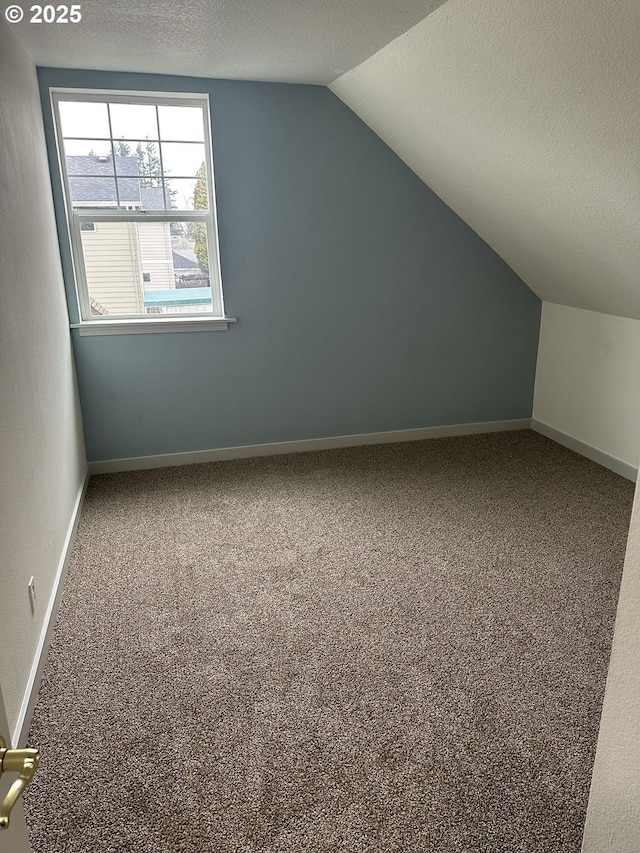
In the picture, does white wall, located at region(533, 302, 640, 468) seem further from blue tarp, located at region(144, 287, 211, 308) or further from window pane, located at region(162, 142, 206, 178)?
window pane, located at region(162, 142, 206, 178)

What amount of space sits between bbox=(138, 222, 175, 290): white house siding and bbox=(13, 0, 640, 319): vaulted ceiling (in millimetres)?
858

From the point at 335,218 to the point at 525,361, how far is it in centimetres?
182

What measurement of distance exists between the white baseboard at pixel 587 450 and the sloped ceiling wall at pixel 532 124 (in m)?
0.92

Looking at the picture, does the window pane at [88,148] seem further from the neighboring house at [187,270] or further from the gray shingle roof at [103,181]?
the neighboring house at [187,270]

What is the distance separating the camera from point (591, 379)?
13.4 ft

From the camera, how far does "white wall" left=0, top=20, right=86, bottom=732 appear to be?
194cm

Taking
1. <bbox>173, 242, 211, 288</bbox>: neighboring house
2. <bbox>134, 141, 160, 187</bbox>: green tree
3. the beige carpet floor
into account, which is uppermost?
<bbox>134, 141, 160, 187</bbox>: green tree

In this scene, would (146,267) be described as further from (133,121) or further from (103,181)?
(133,121)

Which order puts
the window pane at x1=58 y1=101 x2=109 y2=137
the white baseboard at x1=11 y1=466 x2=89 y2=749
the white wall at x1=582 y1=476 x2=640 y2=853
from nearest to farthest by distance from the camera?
the white wall at x1=582 y1=476 x2=640 y2=853
the white baseboard at x1=11 y1=466 x2=89 y2=749
the window pane at x1=58 y1=101 x2=109 y2=137

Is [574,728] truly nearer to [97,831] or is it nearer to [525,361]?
[97,831]

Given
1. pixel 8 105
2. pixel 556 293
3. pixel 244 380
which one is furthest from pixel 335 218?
pixel 8 105

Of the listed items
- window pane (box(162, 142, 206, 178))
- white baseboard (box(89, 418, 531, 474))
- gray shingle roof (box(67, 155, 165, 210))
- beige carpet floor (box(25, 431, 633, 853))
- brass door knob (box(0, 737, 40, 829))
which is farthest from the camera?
white baseboard (box(89, 418, 531, 474))

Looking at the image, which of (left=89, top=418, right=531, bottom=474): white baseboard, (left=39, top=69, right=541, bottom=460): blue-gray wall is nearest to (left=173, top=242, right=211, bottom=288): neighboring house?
(left=39, top=69, right=541, bottom=460): blue-gray wall

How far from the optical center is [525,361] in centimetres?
461
